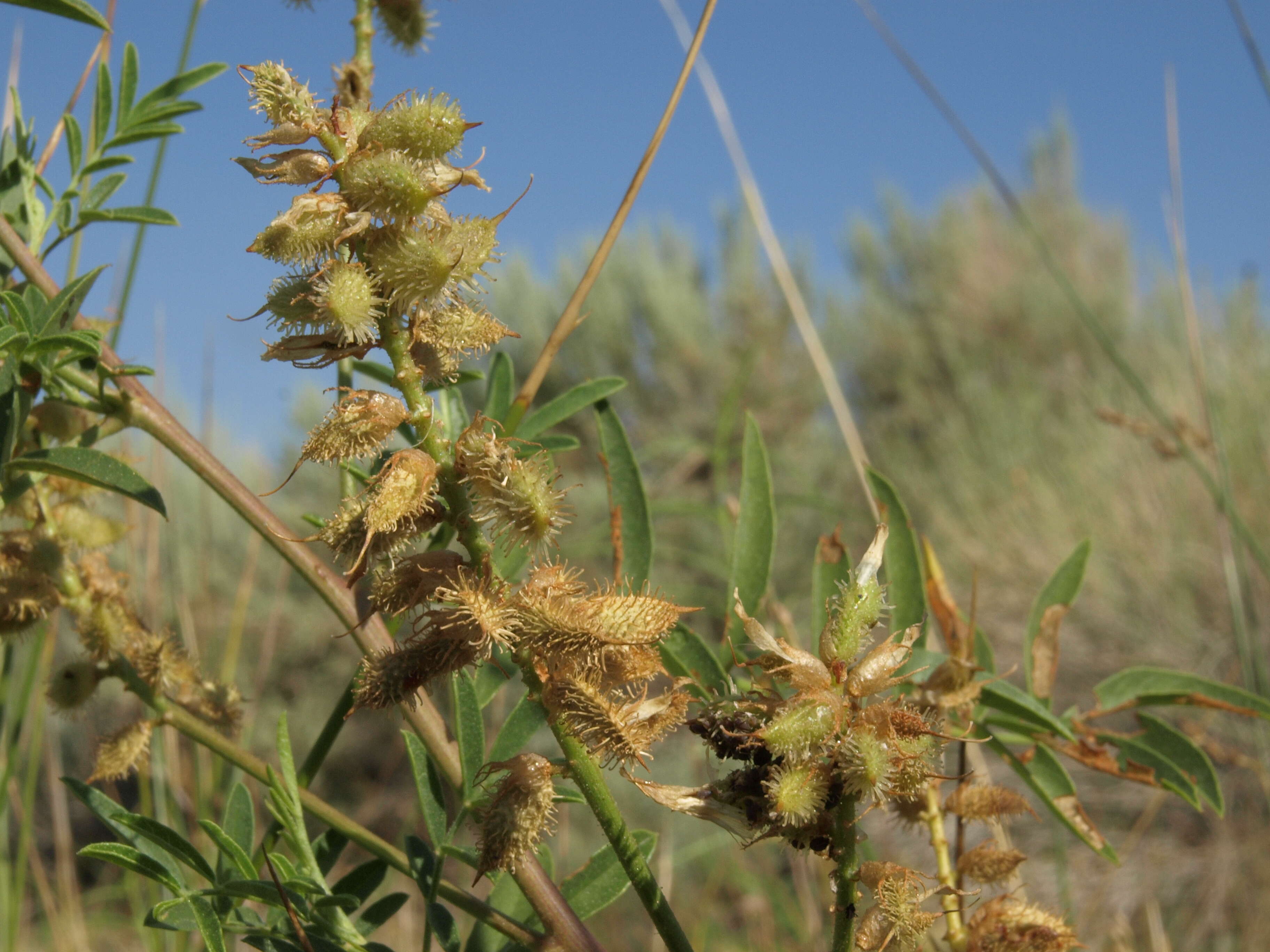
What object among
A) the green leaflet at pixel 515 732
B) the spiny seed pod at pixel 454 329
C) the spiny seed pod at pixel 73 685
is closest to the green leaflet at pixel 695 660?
the green leaflet at pixel 515 732

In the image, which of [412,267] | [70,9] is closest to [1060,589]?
[412,267]

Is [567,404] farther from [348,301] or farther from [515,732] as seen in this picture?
[348,301]

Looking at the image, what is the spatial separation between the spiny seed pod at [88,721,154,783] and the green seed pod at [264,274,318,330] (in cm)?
37

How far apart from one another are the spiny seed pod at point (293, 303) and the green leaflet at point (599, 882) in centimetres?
43

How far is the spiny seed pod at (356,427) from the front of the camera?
507mm

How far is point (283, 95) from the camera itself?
0.51 meters

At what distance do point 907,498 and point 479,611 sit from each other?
640 centimetres

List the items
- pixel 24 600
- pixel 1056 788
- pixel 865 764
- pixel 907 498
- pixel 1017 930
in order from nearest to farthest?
1. pixel 865 764
2. pixel 1017 930
3. pixel 24 600
4. pixel 1056 788
5. pixel 907 498

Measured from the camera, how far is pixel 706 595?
16.1ft

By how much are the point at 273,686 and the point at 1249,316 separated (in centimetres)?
669

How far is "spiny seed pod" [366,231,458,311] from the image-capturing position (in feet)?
1.61

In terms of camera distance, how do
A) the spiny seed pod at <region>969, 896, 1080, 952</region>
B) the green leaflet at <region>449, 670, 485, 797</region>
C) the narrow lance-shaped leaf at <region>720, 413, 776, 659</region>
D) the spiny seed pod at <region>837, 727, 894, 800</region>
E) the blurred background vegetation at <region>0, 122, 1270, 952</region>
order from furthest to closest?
the blurred background vegetation at <region>0, 122, 1270, 952</region> → the narrow lance-shaped leaf at <region>720, 413, 776, 659</region> → the green leaflet at <region>449, 670, 485, 797</region> → the spiny seed pod at <region>969, 896, 1080, 952</region> → the spiny seed pod at <region>837, 727, 894, 800</region>

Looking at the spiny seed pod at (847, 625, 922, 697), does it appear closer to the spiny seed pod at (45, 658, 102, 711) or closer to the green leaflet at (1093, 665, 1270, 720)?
the green leaflet at (1093, 665, 1270, 720)

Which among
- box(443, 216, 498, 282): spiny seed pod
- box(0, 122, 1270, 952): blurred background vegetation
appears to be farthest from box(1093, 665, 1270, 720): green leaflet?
box(0, 122, 1270, 952): blurred background vegetation
